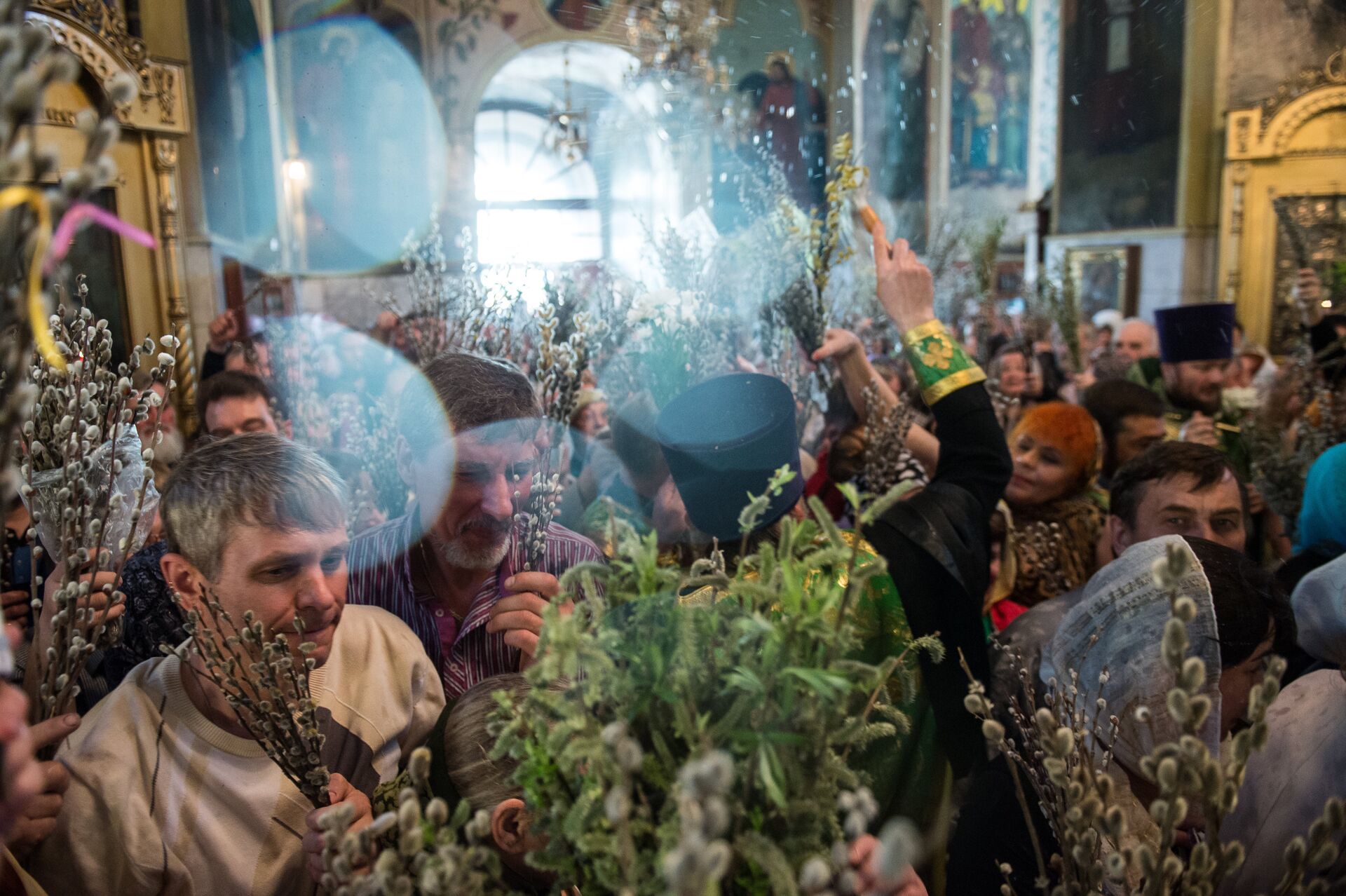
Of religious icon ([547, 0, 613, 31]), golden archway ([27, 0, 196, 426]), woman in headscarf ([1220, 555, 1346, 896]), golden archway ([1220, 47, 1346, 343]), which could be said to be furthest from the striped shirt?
religious icon ([547, 0, 613, 31])

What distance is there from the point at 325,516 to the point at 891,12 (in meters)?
13.6

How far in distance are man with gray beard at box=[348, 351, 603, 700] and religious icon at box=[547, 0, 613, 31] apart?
476 inches

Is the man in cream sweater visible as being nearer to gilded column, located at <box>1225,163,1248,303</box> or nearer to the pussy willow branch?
the pussy willow branch

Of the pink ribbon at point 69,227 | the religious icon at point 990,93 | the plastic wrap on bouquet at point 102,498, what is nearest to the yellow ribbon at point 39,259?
the pink ribbon at point 69,227

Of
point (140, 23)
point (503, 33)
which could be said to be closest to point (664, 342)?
point (140, 23)

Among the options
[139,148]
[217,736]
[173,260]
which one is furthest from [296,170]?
[217,736]

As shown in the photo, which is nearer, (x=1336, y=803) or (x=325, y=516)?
(x=1336, y=803)

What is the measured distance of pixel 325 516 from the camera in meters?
1.27

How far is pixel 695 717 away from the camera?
687 millimetres

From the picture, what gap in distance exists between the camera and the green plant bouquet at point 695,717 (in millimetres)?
669

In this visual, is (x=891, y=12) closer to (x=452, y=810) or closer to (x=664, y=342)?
(x=664, y=342)

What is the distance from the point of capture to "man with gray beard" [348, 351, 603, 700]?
1699mm

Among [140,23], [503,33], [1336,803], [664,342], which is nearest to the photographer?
[1336,803]

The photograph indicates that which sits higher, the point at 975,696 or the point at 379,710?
the point at 975,696
